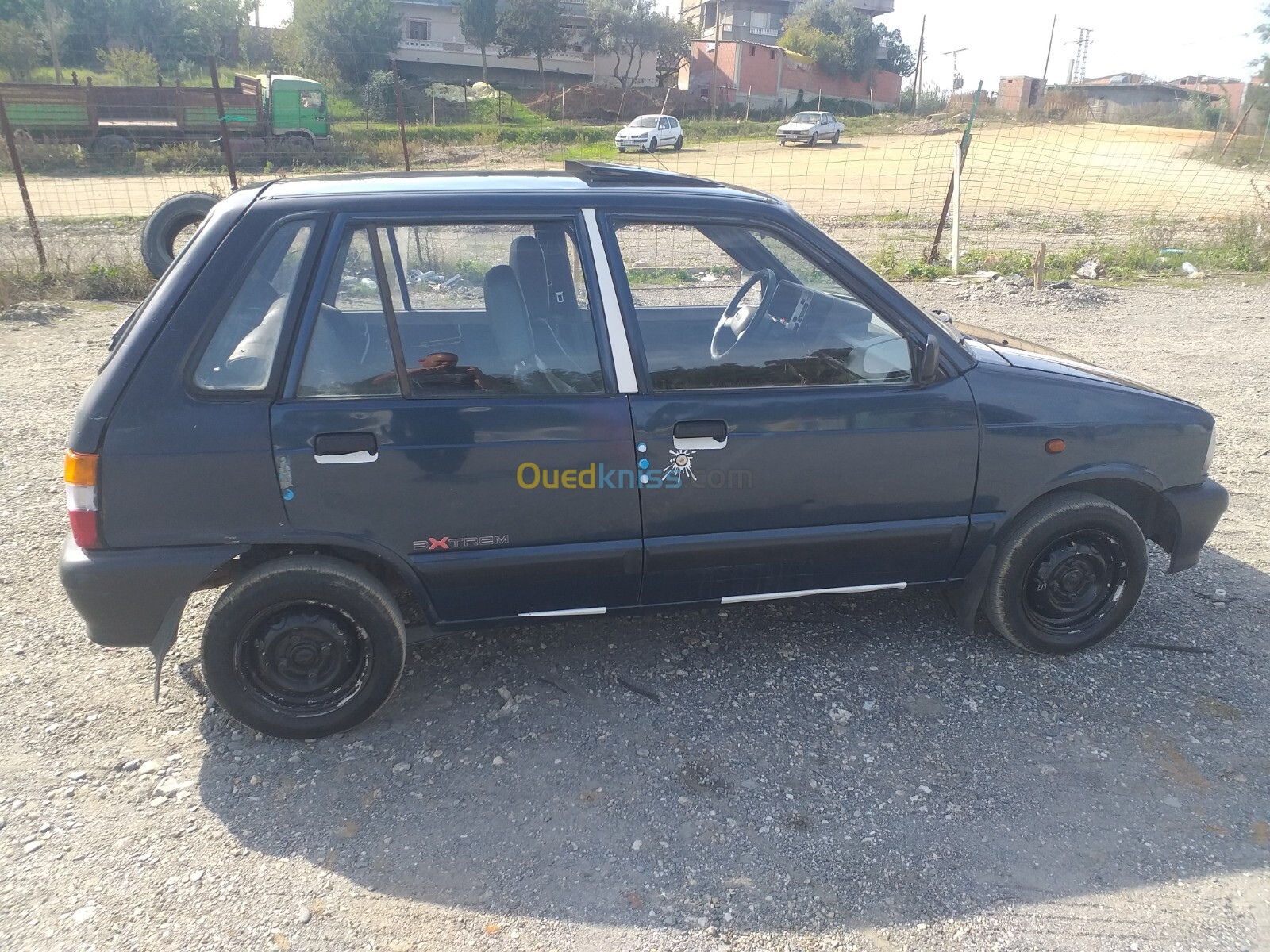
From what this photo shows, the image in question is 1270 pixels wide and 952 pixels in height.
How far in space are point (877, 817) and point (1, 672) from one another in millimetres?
3352

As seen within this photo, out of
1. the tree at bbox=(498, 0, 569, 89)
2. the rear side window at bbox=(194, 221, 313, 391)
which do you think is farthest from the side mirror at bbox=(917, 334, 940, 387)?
the tree at bbox=(498, 0, 569, 89)

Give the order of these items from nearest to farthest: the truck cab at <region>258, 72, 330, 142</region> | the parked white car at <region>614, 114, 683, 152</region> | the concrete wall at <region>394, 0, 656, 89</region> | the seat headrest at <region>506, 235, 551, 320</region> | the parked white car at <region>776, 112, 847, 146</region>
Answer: the seat headrest at <region>506, 235, 551, 320</region>
the truck cab at <region>258, 72, 330, 142</region>
the parked white car at <region>614, 114, 683, 152</region>
the parked white car at <region>776, 112, 847, 146</region>
the concrete wall at <region>394, 0, 656, 89</region>

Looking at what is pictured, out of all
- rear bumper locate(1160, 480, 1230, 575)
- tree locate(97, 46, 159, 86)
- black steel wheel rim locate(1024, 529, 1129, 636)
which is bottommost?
black steel wheel rim locate(1024, 529, 1129, 636)

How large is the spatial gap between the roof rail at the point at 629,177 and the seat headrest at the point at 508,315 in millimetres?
497

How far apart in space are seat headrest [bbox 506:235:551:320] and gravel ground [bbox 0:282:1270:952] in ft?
4.70

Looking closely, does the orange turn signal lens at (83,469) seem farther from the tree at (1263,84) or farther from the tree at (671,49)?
the tree at (671,49)

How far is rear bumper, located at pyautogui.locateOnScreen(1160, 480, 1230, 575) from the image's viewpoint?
11.8 ft

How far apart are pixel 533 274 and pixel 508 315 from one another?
0.56 feet

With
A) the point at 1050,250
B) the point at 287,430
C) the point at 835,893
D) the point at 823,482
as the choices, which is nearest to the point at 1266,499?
the point at 823,482

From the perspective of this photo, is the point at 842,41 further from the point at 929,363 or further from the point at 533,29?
the point at 929,363

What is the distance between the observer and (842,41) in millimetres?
58719

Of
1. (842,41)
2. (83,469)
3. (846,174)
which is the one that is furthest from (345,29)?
(83,469)

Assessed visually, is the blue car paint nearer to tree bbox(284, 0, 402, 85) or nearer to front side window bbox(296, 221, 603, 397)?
front side window bbox(296, 221, 603, 397)

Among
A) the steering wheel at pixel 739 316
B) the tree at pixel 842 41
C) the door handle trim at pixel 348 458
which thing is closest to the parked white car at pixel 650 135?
the steering wheel at pixel 739 316
